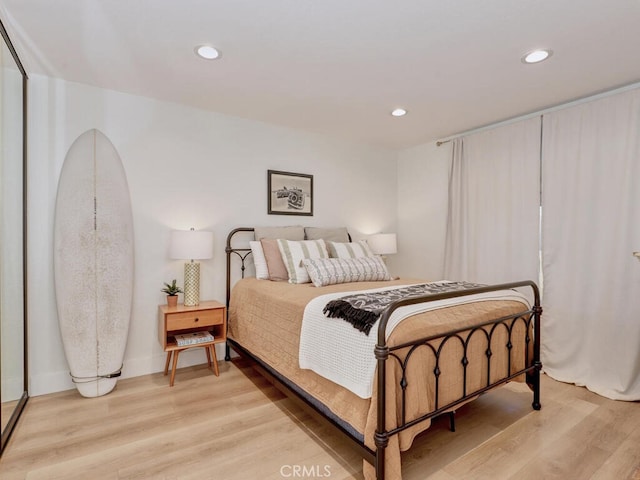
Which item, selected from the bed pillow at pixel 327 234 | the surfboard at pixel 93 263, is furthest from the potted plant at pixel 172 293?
the bed pillow at pixel 327 234

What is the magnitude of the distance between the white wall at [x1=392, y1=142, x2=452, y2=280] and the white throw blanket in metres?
2.14

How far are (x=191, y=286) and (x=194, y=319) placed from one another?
0.94 feet

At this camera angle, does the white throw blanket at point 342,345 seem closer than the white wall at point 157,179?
Yes

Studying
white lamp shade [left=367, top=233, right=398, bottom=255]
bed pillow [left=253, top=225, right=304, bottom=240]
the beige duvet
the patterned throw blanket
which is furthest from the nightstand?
white lamp shade [left=367, top=233, right=398, bottom=255]

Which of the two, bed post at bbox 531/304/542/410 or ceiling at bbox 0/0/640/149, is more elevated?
ceiling at bbox 0/0/640/149

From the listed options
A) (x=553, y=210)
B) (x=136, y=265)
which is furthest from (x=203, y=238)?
(x=553, y=210)

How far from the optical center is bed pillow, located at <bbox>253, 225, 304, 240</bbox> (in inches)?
135

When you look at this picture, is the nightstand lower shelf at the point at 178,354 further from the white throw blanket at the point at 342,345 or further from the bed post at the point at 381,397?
the bed post at the point at 381,397

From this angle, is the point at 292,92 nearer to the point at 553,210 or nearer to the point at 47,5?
the point at 47,5

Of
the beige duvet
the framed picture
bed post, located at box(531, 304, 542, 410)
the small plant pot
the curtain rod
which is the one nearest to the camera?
the beige duvet

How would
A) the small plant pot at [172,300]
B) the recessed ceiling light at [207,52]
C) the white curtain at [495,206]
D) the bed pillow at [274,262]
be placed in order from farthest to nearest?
1. the white curtain at [495,206]
2. the bed pillow at [274,262]
3. the small plant pot at [172,300]
4. the recessed ceiling light at [207,52]

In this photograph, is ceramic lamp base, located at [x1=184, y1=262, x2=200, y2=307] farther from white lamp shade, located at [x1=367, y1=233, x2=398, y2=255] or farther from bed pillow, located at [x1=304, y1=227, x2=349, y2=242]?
white lamp shade, located at [x1=367, y1=233, x2=398, y2=255]

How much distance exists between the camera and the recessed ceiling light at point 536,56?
2.23m

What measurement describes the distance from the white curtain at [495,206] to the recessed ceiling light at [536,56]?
3.55ft
